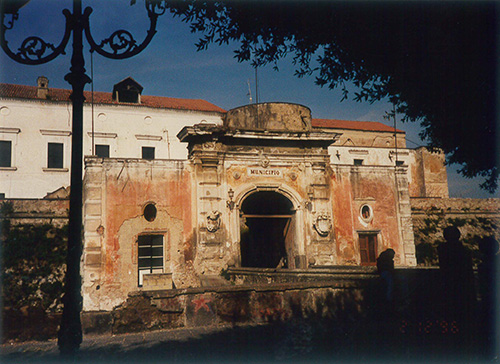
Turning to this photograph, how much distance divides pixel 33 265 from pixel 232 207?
772 cm

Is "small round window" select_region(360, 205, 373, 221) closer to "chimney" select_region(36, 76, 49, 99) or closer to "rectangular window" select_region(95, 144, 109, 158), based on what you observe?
"rectangular window" select_region(95, 144, 109, 158)

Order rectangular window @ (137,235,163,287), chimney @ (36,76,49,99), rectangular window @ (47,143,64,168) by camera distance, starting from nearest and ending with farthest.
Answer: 1. rectangular window @ (137,235,163,287)
2. rectangular window @ (47,143,64,168)
3. chimney @ (36,76,49,99)

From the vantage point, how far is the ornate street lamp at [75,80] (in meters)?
4.00

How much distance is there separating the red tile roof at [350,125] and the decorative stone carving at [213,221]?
2114cm

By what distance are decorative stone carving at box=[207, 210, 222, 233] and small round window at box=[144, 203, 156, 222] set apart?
1876mm

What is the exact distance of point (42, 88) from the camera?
29.6 metres

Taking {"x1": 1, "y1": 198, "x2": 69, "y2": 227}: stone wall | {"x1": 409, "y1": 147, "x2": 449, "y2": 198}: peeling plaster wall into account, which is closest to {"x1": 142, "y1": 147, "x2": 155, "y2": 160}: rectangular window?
{"x1": 1, "y1": 198, "x2": 69, "y2": 227}: stone wall

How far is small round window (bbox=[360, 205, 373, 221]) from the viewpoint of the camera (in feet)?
59.6

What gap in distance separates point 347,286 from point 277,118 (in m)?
9.76

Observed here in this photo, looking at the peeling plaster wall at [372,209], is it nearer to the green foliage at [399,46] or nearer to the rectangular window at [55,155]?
the green foliage at [399,46]

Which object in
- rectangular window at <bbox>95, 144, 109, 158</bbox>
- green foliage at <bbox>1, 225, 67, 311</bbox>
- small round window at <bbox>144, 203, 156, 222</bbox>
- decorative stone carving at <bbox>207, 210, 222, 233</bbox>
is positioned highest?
rectangular window at <bbox>95, 144, 109, 158</bbox>

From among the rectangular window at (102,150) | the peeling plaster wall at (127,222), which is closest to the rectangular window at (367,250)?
the peeling plaster wall at (127,222)

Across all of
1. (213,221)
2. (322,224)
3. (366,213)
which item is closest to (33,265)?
Result: (213,221)

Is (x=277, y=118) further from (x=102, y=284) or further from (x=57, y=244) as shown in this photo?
(x=57, y=244)
